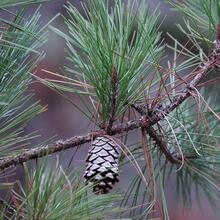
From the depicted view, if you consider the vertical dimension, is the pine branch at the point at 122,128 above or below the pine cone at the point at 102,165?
above

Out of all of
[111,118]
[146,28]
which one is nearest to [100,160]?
[111,118]

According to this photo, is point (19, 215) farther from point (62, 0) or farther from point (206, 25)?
point (62, 0)

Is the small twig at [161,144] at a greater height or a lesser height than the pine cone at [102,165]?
greater

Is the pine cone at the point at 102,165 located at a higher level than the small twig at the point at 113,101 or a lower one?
lower

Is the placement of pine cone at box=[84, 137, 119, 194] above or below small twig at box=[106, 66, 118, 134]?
below

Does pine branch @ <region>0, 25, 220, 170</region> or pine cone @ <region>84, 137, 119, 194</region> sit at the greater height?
pine branch @ <region>0, 25, 220, 170</region>
